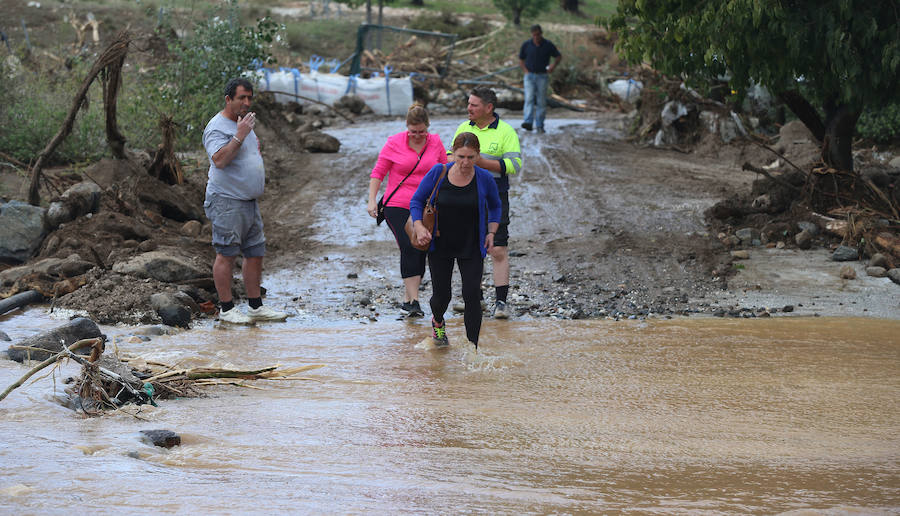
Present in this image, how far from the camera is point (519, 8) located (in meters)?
37.7

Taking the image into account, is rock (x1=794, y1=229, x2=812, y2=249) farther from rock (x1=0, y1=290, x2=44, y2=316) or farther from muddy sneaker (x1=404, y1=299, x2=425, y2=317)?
rock (x1=0, y1=290, x2=44, y2=316)

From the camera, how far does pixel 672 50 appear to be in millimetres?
10039

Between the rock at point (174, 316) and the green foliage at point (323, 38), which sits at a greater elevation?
the green foliage at point (323, 38)

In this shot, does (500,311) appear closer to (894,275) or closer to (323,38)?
(894,275)

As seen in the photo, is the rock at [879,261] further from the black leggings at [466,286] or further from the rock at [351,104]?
the rock at [351,104]

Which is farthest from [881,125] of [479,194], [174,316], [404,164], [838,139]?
[174,316]

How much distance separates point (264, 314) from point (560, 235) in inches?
166

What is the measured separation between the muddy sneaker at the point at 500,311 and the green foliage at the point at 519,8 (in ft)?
103

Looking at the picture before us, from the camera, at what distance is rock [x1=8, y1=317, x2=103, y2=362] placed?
601 cm

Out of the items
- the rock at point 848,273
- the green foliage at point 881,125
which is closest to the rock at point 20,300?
the rock at point 848,273

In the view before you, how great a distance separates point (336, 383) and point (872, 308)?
15.9 ft

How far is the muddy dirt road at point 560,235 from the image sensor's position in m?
8.86

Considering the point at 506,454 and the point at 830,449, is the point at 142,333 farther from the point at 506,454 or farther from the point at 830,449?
the point at 830,449

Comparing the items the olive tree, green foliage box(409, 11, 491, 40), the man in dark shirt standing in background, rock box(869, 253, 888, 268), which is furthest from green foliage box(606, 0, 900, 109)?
green foliage box(409, 11, 491, 40)
